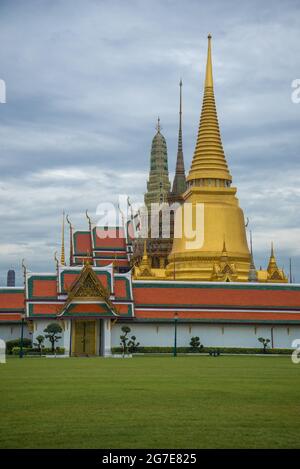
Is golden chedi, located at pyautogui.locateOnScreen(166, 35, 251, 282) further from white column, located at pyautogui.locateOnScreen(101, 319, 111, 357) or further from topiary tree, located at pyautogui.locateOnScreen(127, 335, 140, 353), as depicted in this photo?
white column, located at pyautogui.locateOnScreen(101, 319, 111, 357)

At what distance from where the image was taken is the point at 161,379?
23938mm

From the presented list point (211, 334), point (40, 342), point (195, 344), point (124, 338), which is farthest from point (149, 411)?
point (211, 334)

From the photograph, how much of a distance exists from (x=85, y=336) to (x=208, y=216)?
19.8 metres

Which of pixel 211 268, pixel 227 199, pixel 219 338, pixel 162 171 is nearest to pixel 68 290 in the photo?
pixel 219 338

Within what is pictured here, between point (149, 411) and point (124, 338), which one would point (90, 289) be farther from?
point (149, 411)

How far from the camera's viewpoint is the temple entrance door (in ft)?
156

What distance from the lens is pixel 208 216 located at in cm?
6469

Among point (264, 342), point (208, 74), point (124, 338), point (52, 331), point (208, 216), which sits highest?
point (208, 74)

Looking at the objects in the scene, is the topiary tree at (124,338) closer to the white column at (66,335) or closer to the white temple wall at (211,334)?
the white temple wall at (211,334)

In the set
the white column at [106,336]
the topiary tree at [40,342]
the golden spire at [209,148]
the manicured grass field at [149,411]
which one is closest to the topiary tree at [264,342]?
the white column at [106,336]

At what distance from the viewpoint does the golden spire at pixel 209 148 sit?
65.4 meters

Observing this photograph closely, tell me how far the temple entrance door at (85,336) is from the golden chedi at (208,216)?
16055mm

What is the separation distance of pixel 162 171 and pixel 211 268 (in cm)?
3064

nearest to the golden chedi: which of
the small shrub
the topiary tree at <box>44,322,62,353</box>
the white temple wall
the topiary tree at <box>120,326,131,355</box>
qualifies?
the white temple wall
